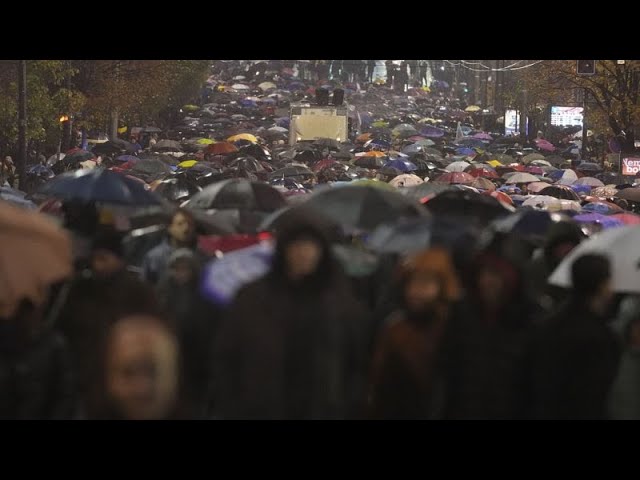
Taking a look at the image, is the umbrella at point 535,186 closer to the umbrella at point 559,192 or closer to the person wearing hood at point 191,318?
the umbrella at point 559,192

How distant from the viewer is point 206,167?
37.5m

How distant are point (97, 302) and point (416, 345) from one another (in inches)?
74.7

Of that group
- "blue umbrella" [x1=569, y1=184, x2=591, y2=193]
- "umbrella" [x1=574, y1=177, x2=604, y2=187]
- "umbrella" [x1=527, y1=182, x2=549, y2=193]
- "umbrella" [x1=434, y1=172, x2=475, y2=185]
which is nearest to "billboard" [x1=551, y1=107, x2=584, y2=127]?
"umbrella" [x1=574, y1=177, x2=604, y2=187]

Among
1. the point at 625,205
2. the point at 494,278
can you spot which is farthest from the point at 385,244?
→ the point at 625,205

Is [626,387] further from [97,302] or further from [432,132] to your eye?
[432,132]

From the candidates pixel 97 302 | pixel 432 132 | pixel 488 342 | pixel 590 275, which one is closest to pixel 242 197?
pixel 97 302

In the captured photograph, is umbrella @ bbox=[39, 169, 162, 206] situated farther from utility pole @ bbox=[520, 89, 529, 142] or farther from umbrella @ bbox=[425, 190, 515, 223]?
utility pole @ bbox=[520, 89, 529, 142]

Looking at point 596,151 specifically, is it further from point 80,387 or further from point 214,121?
point 80,387

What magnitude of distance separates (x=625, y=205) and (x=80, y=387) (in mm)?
25686

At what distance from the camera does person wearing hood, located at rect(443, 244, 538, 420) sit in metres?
8.41

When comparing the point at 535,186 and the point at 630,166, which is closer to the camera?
the point at 535,186

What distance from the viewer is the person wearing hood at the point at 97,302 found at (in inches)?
328

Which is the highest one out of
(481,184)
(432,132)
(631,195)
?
(631,195)

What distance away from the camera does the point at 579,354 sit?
8.40 meters
